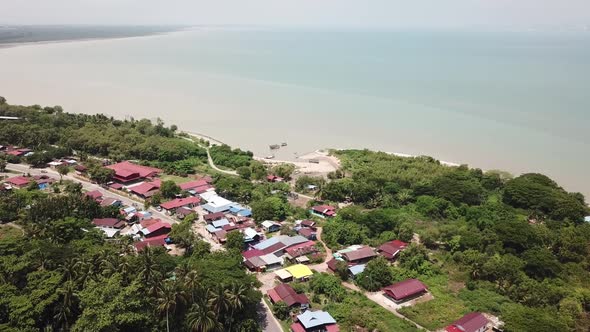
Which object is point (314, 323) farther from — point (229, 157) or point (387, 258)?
point (229, 157)

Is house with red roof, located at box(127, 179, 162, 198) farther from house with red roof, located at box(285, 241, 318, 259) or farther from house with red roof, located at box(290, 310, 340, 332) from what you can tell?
house with red roof, located at box(290, 310, 340, 332)

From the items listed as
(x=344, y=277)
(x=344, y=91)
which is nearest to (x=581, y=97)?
(x=344, y=91)

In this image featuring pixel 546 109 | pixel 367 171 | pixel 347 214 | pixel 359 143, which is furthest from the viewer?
pixel 546 109

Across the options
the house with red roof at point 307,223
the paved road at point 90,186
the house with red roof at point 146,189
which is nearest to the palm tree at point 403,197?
the house with red roof at point 307,223

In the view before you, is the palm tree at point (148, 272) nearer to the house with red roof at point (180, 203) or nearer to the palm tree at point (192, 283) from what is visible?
the palm tree at point (192, 283)

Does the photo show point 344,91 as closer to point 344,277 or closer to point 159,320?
point 344,277
